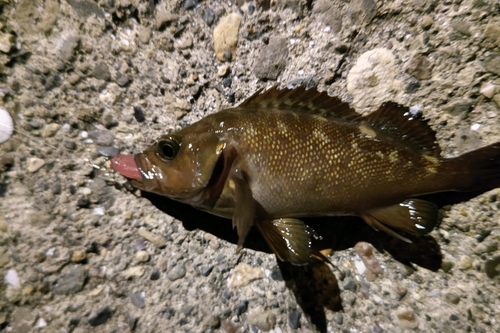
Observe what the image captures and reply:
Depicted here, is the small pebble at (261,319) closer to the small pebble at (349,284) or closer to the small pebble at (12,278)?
the small pebble at (349,284)

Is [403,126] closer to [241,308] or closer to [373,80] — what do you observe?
[373,80]

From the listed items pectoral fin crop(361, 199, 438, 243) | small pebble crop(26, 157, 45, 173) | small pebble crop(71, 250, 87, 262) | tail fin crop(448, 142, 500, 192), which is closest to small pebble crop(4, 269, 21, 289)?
small pebble crop(71, 250, 87, 262)

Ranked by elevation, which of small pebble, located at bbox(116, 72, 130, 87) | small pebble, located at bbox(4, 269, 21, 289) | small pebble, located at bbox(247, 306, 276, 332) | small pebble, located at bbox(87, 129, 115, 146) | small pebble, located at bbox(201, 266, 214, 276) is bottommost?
small pebble, located at bbox(4, 269, 21, 289)

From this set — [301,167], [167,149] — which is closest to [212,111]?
[167,149]

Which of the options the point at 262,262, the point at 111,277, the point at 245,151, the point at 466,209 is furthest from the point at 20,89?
the point at 466,209

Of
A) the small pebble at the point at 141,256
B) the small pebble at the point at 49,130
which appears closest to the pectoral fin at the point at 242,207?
the small pebble at the point at 141,256

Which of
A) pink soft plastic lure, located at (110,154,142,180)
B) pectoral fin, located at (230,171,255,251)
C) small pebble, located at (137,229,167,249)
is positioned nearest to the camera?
pectoral fin, located at (230,171,255,251)

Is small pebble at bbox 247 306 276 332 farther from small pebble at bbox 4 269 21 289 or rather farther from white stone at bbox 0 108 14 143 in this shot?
white stone at bbox 0 108 14 143
